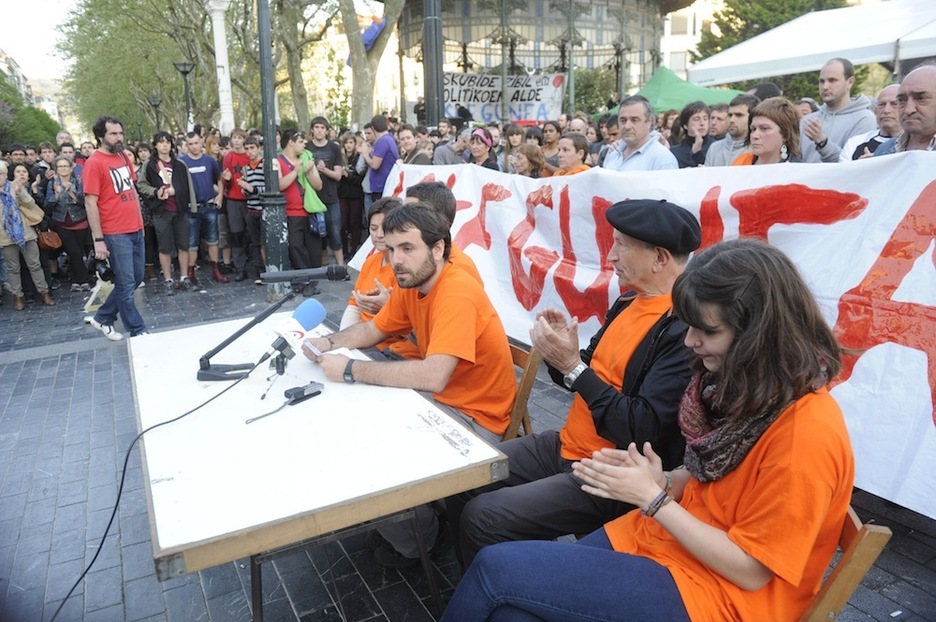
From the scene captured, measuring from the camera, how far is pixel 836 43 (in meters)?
9.67

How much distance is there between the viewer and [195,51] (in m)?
25.4

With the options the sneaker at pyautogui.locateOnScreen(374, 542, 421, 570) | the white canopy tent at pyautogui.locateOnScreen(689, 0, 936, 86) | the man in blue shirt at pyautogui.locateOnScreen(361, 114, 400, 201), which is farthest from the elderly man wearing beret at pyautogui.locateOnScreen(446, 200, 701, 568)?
the white canopy tent at pyautogui.locateOnScreen(689, 0, 936, 86)

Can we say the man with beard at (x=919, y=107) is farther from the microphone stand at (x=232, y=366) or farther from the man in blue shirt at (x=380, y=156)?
the man in blue shirt at (x=380, y=156)

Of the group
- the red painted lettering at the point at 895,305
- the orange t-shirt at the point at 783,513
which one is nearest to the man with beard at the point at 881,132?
the red painted lettering at the point at 895,305

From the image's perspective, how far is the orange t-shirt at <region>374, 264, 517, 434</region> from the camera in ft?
9.04

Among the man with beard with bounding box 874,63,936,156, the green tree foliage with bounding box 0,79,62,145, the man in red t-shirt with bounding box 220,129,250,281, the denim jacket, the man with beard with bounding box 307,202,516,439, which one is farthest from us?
the green tree foliage with bounding box 0,79,62,145

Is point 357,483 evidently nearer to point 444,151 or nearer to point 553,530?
point 553,530

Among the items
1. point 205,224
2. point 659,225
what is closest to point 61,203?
point 205,224

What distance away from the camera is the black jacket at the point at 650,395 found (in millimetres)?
2137

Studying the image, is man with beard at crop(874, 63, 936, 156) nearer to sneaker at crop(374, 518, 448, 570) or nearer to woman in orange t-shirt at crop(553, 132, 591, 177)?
woman in orange t-shirt at crop(553, 132, 591, 177)

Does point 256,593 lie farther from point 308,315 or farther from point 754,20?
point 754,20

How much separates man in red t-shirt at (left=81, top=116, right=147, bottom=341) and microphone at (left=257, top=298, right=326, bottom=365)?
4.43 meters

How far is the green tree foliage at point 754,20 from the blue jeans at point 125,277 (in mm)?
34030

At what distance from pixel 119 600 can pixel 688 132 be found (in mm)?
6570
